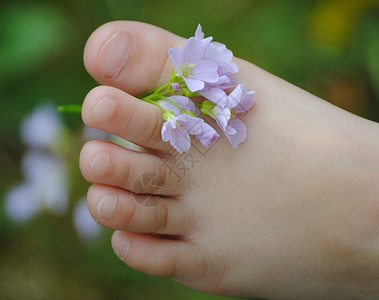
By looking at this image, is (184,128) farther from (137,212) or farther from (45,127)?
(45,127)

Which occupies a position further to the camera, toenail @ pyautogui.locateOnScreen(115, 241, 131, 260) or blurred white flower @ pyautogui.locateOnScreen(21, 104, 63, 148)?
blurred white flower @ pyautogui.locateOnScreen(21, 104, 63, 148)

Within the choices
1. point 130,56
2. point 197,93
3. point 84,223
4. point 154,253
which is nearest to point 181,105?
point 197,93

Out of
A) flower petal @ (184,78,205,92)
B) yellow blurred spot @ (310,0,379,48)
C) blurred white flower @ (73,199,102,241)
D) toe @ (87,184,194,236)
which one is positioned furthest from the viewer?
yellow blurred spot @ (310,0,379,48)

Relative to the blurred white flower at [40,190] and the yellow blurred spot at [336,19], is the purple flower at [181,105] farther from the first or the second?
the yellow blurred spot at [336,19]

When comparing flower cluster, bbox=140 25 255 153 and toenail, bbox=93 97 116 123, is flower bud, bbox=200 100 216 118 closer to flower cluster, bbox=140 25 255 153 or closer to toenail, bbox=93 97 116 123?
flower cluster, bbox=140 25 255 153

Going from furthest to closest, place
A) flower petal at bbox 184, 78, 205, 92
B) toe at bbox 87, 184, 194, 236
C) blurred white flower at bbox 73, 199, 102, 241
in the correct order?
blurred white flower at bbox 73, 199, 102, 241
toe at bbox 87, 184, 194, 236
flower petal at bbox 184, 78, 205, 92

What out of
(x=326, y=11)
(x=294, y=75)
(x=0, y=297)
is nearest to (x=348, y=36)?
(x=326, y=11)

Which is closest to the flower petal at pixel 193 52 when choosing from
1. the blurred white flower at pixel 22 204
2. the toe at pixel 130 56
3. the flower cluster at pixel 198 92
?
the flower cluster at pixel 198 92

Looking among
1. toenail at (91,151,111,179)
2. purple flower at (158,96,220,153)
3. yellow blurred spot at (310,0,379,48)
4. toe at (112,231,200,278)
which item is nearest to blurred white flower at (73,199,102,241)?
toe at (112,231,200,278)
